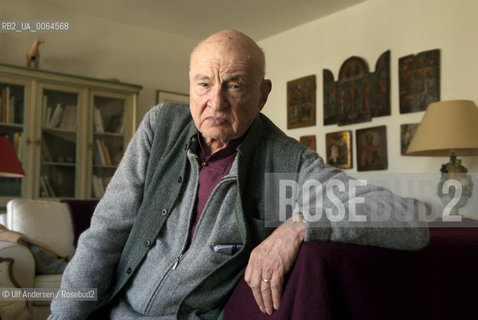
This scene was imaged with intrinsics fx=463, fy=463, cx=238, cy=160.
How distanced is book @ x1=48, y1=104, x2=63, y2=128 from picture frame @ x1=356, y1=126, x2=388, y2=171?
9.57 ft

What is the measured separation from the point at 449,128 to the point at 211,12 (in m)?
2.88

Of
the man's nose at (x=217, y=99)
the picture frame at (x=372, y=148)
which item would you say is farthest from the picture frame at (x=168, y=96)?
the man's nose at (x=217, y=99)

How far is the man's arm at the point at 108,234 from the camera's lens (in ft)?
4.33

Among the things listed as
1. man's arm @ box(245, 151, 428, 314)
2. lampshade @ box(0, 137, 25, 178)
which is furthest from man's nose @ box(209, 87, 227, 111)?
lampshade @ box(0, 137, 25, 178)

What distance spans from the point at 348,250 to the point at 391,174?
134 inches

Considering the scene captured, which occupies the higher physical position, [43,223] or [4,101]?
[4,101]

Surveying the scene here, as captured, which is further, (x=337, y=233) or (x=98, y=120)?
(x=98, y=120)

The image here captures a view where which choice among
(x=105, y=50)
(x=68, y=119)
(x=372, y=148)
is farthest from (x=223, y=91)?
(x=105, y=50)

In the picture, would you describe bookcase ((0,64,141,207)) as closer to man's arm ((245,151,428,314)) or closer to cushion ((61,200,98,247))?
cushion ((61,200,98,247))

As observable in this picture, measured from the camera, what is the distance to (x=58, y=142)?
4559 millimetres

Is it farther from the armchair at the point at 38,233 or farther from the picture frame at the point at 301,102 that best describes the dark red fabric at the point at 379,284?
the picture frame at the point at 301,102

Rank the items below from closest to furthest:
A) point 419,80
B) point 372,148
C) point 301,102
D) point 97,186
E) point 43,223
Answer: point 43,223
point 419,80
point 372,148
point 97,186
point 301,102

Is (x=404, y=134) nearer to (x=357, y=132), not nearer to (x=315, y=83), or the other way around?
(x=357, y=132)

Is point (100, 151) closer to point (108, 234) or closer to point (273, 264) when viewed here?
point (108, 234)
